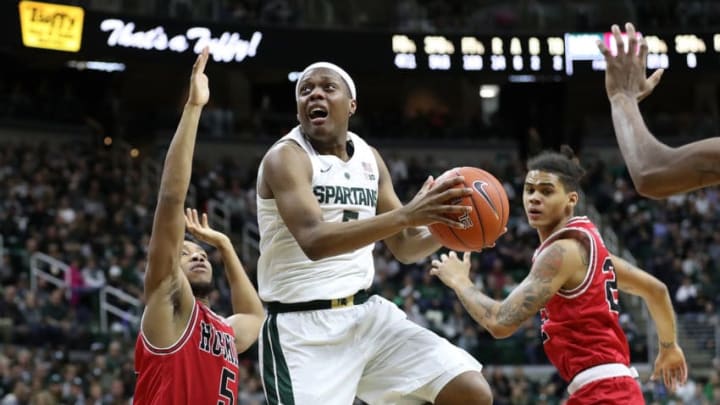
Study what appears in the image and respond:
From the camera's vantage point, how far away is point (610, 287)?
5648 millimetres

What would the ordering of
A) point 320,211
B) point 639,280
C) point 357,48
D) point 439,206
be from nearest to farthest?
point 439,206 → point 320,211 → point 639,280 → point 357,48

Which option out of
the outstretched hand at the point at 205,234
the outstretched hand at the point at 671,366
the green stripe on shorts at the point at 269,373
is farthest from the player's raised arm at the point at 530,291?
the outstretched hand at the point at 205,234

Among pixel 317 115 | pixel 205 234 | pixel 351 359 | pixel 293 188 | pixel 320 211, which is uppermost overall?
pixel 317 115

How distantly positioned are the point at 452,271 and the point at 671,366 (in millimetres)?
1504

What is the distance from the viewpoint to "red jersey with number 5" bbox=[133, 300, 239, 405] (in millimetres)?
5215

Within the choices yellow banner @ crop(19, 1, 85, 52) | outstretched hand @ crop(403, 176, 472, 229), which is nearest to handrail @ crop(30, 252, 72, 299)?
yellow banner @ crop(19, 1, 85, 52)

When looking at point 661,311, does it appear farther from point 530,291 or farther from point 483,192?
point 483,192

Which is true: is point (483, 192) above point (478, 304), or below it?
above

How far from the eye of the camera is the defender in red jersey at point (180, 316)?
16.3 feet

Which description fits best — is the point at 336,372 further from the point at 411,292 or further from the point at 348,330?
the point at 411,292

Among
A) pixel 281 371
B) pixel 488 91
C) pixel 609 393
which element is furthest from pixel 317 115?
pixel 488 91

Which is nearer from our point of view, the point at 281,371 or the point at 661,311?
the point at 281,371

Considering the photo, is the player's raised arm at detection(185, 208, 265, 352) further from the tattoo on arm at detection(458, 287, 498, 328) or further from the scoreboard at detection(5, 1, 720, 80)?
the scoreboard at detection(5, 1, 720, 80)

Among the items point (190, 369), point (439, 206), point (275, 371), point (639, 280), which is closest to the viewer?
point (439, 206)
